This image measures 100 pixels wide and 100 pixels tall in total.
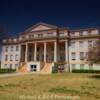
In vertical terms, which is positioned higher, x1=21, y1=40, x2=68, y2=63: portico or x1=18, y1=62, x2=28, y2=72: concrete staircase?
x1=21, y1=40, x2=68, y2=63: portico

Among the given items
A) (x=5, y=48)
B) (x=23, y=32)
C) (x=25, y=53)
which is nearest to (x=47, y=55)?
(x=25, y=53)

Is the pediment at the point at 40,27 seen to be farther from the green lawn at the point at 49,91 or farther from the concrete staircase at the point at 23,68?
the green lawn at the point at 49,91

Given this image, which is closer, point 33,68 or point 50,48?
point 33,68

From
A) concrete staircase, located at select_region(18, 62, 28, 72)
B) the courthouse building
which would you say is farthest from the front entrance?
concrete staircase, located at select_region(18, 62, 28, 72)

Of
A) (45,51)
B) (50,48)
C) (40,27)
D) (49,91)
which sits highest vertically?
(40,27)

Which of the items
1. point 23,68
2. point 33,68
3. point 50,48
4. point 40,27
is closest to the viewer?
point 33,68

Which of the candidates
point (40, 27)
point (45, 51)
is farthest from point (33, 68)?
point (40, 27)

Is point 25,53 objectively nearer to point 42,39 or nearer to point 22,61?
point 22,61

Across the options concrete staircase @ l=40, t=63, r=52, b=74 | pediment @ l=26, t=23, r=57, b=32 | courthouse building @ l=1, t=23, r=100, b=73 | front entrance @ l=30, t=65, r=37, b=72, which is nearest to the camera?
concrete staircase @ l=40, t=63, r=52, b=74

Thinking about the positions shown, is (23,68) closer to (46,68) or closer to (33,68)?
(33,68)

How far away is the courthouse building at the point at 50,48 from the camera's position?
147 feet

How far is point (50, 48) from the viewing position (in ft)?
169

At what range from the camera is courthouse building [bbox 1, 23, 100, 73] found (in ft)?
147

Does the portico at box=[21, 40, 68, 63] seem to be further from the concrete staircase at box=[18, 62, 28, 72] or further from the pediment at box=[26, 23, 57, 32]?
the pediment at box=[26, 23, 57, 32]
